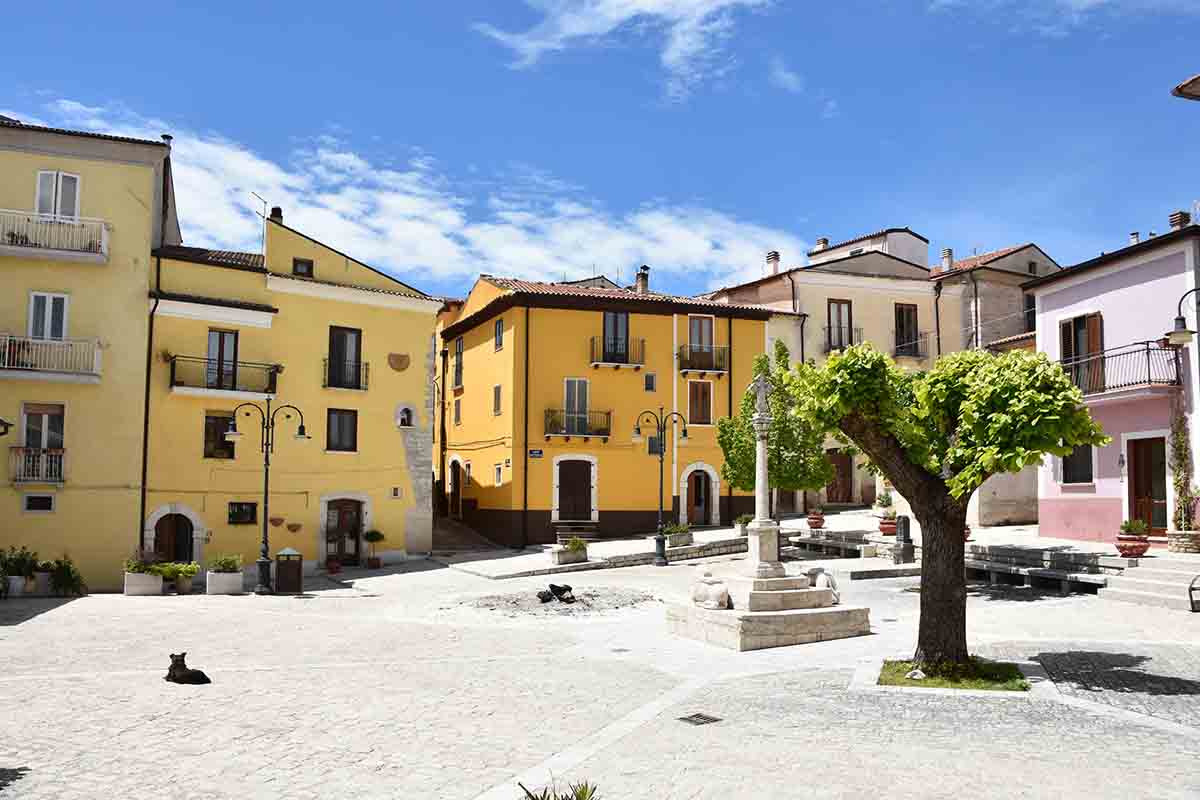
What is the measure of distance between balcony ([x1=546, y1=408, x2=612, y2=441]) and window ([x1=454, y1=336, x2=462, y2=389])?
767 centimetres

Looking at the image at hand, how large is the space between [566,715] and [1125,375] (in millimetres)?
19425

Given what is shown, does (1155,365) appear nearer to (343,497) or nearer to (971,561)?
(971,561)

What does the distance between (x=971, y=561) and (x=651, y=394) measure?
16.1 m

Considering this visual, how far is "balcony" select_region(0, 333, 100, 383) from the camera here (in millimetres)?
25562

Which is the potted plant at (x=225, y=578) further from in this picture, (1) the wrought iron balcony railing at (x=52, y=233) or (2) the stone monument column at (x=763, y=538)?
(2) the stone monument column at (x=763, y=538)

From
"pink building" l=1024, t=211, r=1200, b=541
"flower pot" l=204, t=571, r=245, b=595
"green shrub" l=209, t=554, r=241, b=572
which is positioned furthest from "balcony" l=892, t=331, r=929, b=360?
"flower pot" l=204, t=571, r=245, b=595

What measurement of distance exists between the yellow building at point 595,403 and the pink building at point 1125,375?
1398cm

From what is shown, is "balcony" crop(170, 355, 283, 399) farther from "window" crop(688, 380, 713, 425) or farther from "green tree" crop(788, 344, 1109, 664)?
"green tree" crop(788, 344, 1109, 664)

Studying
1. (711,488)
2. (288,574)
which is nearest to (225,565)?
(288,574)

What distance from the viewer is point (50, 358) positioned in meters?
26.0

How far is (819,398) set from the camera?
1212 centimetres

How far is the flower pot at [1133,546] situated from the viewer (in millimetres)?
19703

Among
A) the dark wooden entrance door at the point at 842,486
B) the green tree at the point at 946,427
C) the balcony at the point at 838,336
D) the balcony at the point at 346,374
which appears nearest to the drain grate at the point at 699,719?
the green tree at the point at 946,427

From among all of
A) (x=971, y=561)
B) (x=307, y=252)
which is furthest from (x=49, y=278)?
(x=971, y=561)
